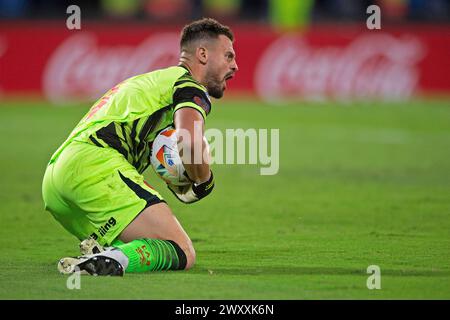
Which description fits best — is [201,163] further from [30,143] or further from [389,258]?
[30,143]

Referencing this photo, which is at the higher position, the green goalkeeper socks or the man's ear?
the man's ear

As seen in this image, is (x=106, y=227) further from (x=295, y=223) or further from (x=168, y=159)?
(x=295, y=223)

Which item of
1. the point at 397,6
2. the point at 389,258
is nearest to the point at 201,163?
the point at 389,258

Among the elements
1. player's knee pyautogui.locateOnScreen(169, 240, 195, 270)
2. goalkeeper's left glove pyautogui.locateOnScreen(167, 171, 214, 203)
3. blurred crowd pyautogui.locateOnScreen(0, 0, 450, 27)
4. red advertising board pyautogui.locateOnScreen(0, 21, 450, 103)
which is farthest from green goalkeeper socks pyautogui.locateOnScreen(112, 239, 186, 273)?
blurred crowd pyautogui.locateOnScreen(0, 0, 450, 27)

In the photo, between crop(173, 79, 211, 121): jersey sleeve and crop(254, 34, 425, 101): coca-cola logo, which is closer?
crop(173, 79, 211, 121): jersey sleeve

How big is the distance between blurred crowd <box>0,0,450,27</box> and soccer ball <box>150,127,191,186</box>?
17145 millimetres

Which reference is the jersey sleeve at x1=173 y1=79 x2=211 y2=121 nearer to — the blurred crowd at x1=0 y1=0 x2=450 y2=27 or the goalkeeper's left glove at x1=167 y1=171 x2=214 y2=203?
the goalkeeper's left glove at x1=167 y1=171 x2=214 y2=203

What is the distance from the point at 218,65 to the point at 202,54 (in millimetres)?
140

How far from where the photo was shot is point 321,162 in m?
14.9

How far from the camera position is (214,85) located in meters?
7.34

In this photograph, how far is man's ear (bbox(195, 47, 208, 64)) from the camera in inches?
287

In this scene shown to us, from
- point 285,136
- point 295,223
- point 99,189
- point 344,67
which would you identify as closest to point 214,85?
point 99,189
